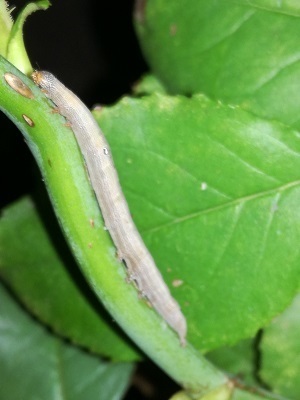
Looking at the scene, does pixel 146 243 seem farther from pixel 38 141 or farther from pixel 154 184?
pixel 38 141

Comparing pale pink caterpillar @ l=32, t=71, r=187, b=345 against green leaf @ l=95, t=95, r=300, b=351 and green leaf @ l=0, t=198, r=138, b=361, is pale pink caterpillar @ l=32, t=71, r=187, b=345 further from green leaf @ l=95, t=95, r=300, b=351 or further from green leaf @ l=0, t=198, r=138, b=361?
green leaf @ l=0, t=198, r=138, b=361

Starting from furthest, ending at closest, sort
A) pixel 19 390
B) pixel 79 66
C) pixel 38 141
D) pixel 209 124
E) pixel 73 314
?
pixel 79 66 → pixel 19 390 → pixel 73 314 → pixel 209 124 → pixel 38 141

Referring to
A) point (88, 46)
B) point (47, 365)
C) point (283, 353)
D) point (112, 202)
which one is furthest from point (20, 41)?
point (88, 46)

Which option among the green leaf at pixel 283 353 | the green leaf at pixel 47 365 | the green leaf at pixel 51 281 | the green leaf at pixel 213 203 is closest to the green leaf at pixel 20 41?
the green leaf at pixel 213 203

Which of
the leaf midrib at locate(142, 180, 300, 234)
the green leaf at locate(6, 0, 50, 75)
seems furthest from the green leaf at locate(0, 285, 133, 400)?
the green leaf at locate(6, 0, 50, 75)

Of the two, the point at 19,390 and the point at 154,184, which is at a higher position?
the point at 154,184

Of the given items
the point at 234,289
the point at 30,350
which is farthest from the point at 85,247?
the point at 30,350

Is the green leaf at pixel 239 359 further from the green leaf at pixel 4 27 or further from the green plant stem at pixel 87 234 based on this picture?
the green leaf at pixel 4 27
